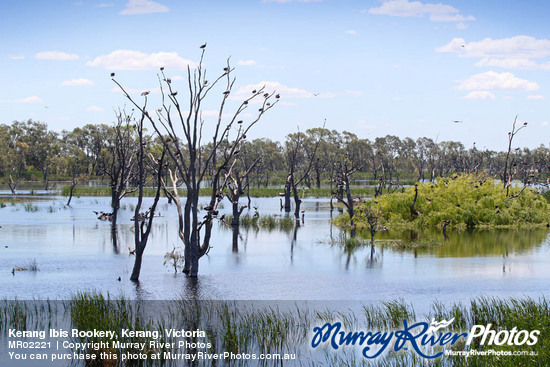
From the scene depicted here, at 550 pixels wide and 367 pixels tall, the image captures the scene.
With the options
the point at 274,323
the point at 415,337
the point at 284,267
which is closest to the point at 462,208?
the point at 284,267

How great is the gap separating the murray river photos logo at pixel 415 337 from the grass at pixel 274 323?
174mm

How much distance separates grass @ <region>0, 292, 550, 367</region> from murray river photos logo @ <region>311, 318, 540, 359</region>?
0.17 meters

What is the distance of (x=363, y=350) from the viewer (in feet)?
41.7

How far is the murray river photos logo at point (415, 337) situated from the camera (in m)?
12.1

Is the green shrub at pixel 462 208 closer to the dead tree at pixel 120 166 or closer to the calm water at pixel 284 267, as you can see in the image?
the calm water at pixel 284 267

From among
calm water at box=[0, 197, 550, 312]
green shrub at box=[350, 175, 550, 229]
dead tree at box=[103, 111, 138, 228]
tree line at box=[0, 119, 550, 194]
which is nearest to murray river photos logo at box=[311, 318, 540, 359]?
calm water at box=[0, 197, 550, 312]

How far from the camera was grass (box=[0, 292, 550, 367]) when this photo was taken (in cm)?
1169

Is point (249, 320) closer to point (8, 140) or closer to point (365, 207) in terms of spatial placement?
point (365, 207)

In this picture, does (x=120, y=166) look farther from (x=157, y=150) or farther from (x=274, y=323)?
(x=157, y=150)

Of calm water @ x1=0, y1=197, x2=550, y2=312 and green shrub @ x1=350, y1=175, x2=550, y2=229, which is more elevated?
green shrub @ x1=350, y1=175, x2=550, y2=229

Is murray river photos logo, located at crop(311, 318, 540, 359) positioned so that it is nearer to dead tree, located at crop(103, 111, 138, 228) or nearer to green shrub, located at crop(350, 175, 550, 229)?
dead tree, located at crop(103, 111, 138, 228)

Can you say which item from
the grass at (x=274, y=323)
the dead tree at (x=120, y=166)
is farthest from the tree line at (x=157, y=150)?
the grass at (x=274, y=323)

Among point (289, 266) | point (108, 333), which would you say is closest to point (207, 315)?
point (108, 333)

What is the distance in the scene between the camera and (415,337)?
13188mm
